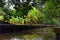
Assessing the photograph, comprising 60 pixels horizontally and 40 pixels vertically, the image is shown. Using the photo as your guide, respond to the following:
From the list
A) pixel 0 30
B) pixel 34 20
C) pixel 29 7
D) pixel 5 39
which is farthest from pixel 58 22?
pixel 5 39

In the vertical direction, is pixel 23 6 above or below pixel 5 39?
above

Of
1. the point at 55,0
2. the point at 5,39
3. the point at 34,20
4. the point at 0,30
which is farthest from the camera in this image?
the point at 34,20

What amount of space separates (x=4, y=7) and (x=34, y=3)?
872 millimetres

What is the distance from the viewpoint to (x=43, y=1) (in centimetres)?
423

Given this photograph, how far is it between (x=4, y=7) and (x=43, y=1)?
3.61ft

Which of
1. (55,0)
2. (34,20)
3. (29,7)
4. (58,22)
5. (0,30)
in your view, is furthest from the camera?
(34,20)

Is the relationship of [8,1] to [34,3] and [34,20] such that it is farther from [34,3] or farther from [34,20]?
[34,20]

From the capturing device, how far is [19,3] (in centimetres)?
426

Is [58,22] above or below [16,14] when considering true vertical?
below

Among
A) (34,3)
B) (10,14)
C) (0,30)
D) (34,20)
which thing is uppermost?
(34,3)

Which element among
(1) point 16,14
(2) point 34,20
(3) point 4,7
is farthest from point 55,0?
(2) point 34,20

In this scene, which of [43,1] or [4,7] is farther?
[4,7]

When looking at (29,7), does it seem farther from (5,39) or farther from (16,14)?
(5,39)

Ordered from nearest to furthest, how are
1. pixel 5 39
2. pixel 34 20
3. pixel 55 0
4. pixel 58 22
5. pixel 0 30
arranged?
pixel 5 39
pixel 55 0
pixel 0 30
pixel 58 22
pixel 34 20
